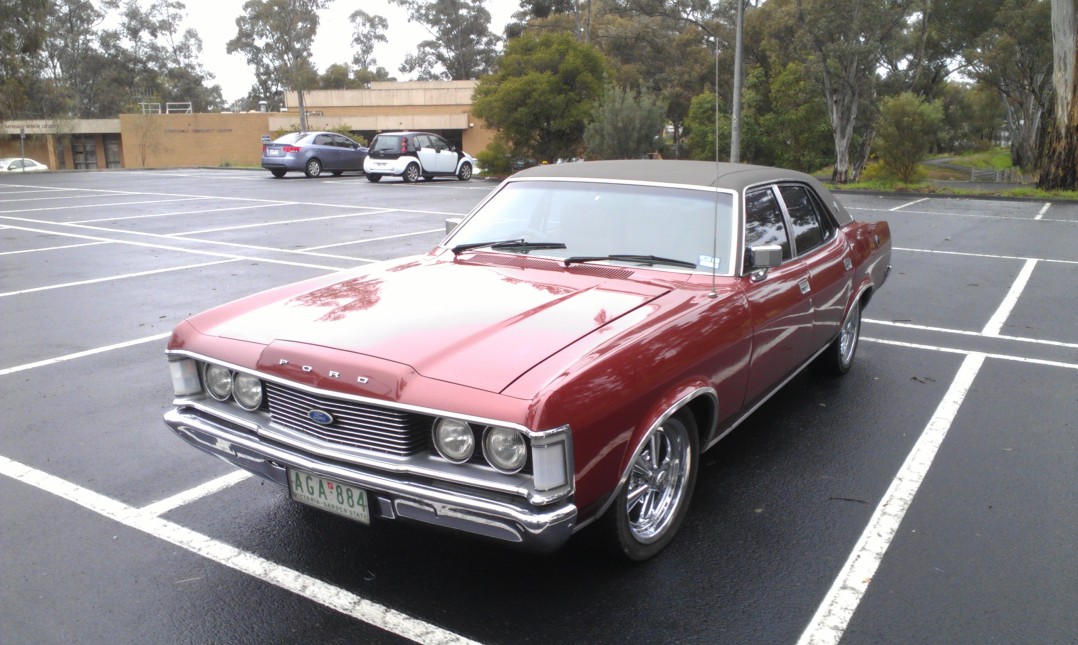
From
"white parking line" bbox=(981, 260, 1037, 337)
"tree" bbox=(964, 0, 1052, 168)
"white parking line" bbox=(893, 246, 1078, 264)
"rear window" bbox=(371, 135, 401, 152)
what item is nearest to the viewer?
"white parking line" bbox=(981, 260, 1037, 337)

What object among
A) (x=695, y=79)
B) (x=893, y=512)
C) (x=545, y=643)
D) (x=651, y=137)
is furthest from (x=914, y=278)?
(x=695, y=79)

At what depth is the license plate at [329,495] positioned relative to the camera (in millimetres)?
3195

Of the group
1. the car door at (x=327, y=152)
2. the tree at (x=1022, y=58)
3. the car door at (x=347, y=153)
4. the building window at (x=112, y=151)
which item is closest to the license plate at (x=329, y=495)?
the car door at (x=327, y=152)

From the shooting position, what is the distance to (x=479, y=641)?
3.12 metres

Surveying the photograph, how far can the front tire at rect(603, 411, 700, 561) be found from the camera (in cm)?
355

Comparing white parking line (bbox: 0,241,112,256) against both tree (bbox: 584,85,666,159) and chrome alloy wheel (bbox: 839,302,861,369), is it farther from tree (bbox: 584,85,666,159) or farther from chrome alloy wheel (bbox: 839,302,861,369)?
tree (bbox: 584,85,666,159)

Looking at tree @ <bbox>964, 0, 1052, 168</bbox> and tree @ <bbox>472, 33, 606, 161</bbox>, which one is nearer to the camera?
tree @ <bbox>472, 33, 606, 161</bbox>

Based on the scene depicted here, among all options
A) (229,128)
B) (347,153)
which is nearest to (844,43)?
(347,153)

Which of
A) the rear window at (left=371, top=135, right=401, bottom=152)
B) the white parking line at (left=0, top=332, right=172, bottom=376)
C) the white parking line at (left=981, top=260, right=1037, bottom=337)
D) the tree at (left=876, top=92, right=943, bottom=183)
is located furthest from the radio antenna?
the rear window at (left=371, top=135, right=401, bottom=152)

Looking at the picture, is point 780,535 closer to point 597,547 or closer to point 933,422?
point 597,547

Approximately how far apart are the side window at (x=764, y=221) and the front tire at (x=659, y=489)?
47.8 inches

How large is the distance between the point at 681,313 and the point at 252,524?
85.2 inches

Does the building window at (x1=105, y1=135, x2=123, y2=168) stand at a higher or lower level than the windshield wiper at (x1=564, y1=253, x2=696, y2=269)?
higher

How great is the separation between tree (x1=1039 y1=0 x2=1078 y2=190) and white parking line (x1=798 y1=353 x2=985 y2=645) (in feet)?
64.0
